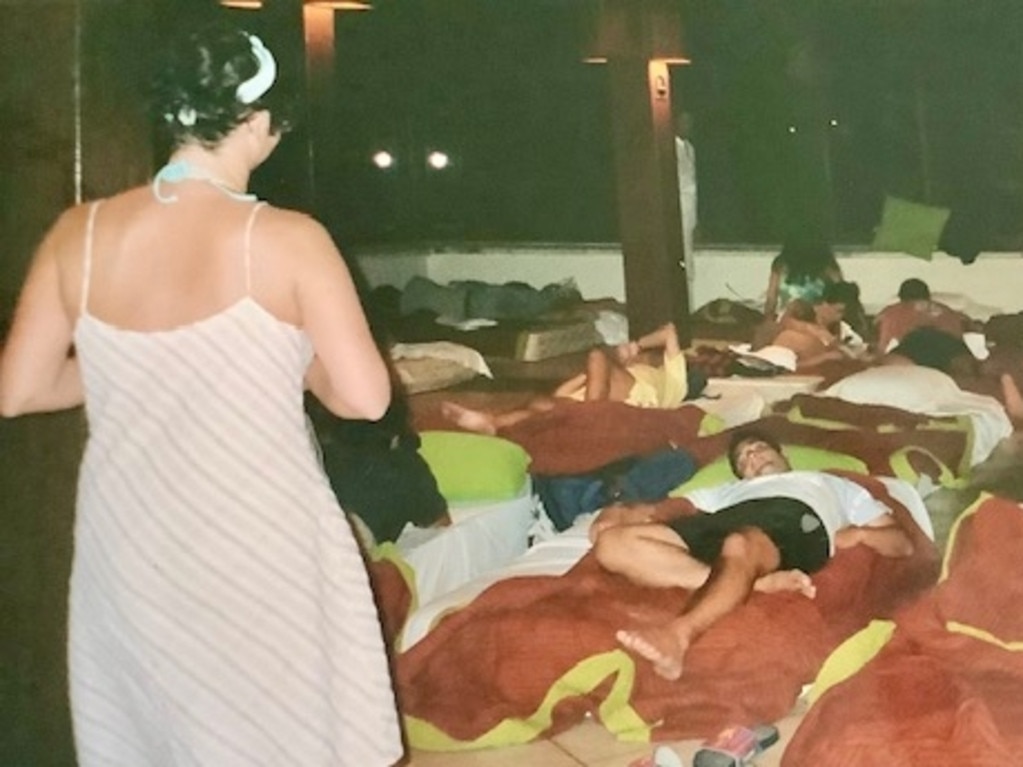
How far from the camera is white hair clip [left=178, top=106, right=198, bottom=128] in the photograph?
1.12 meters

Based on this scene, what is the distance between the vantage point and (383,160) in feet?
4.92

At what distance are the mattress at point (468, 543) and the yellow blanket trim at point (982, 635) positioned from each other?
52 centimetres

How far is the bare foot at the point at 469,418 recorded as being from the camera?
1.54 metres

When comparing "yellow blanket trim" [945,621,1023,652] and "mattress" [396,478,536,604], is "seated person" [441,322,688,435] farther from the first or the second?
"yellow blanket trim" [945,621,1023,652]

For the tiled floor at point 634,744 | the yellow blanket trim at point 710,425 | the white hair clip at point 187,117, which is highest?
the white hair clip at point 187,117

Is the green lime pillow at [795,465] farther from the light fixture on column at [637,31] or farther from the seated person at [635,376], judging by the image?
the light fixture on column at [637,31]

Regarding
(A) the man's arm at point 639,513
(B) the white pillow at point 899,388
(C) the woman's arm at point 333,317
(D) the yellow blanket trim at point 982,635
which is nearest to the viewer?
(C) the woman's arm at point 333,317

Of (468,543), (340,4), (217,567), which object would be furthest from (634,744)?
(340,4)

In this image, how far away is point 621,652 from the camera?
1.39 meters

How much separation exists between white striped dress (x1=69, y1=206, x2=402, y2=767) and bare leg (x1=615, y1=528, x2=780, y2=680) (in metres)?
0.34

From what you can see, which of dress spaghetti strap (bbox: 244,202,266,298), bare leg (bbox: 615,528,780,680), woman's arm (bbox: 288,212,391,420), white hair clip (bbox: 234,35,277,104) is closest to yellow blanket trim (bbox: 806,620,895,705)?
bare leg (bbox: 615,528,780,680)

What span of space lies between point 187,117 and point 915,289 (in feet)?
2.42

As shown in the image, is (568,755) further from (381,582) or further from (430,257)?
(430,257)

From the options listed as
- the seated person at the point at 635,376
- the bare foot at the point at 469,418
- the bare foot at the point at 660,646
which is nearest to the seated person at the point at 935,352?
the seated person at the point at 635,376
